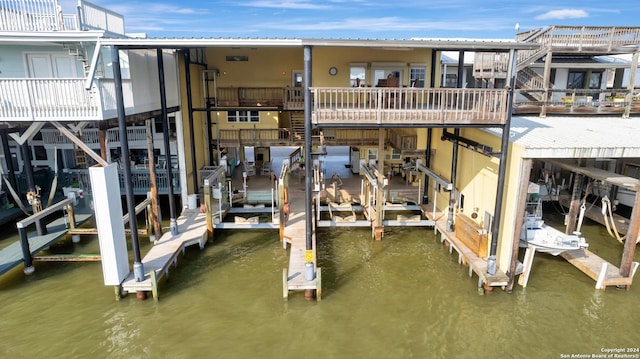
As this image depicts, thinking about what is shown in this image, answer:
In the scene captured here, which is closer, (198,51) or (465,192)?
(465,192)

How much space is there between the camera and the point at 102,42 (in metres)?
12.7

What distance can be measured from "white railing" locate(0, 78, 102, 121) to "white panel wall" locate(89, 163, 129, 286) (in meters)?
1.97

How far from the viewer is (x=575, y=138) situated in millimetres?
14312

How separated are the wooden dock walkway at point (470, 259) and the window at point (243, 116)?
11.4 meters

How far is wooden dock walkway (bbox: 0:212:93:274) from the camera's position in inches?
572

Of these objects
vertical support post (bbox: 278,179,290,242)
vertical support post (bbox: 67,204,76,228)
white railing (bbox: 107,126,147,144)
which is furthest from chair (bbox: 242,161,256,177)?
vertical support post (bbox: 67,204,76,228)

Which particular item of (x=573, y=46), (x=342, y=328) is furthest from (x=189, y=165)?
(x=573, y=46)

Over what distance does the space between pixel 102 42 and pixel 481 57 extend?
21.8 meters

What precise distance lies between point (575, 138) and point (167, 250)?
52.6 feet

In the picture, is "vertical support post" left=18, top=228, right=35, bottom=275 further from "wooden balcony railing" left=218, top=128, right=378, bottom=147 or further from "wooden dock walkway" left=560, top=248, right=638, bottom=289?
"wooden dock walkway" left=560, top=248, right=638, bottom=289

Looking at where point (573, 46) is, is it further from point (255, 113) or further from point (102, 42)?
point (102, 42)

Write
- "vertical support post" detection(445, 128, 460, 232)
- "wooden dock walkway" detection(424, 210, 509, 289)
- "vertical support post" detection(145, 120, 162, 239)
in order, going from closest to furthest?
"wooden dock walkway" detection(424, 210, 509, 289) < "vertical support post" detection(145, 120, 162, 239) < "vertical support post" detection(445, 128, 460, 232)

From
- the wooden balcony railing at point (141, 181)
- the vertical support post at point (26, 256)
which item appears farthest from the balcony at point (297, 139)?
the vertical support post at point (26, 256)

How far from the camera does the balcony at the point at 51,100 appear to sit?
12.7 meters
